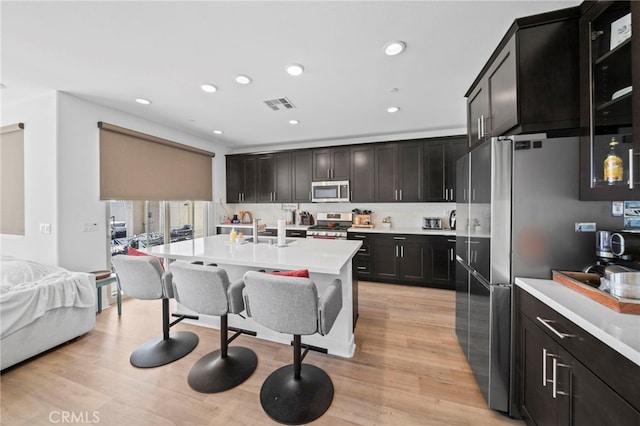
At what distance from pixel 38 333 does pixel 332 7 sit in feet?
11.9

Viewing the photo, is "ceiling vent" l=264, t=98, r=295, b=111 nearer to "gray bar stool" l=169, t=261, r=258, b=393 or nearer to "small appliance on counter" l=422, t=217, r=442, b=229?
"gray bar stool" l=169, t=261, r=258, b=393

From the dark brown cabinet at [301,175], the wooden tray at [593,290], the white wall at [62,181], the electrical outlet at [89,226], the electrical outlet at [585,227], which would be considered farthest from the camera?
the dark brown cabinet at [301,175]

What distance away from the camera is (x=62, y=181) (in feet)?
9.14

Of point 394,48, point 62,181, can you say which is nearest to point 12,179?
point 62,181

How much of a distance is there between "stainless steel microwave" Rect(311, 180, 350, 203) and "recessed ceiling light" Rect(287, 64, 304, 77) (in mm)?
2505

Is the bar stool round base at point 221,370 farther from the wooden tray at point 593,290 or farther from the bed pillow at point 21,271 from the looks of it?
the wooden tray at point 593,290

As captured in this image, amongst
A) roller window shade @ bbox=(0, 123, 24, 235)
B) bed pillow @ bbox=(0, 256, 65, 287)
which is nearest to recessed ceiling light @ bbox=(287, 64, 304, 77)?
bed pillow @ bbox=(0, 256, 65, 287)

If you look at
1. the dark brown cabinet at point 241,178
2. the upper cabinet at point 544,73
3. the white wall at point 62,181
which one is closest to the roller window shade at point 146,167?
the white wall at point 62,181

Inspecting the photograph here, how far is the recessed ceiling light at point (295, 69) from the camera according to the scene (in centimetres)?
221

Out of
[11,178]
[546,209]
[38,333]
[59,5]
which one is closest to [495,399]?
[546,209]

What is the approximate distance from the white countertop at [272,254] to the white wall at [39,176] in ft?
5.13

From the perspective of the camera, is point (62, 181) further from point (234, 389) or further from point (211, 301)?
point (234, 389)

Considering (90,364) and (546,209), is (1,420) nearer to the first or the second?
(90,364)

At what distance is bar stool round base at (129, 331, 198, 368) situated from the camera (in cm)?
207
